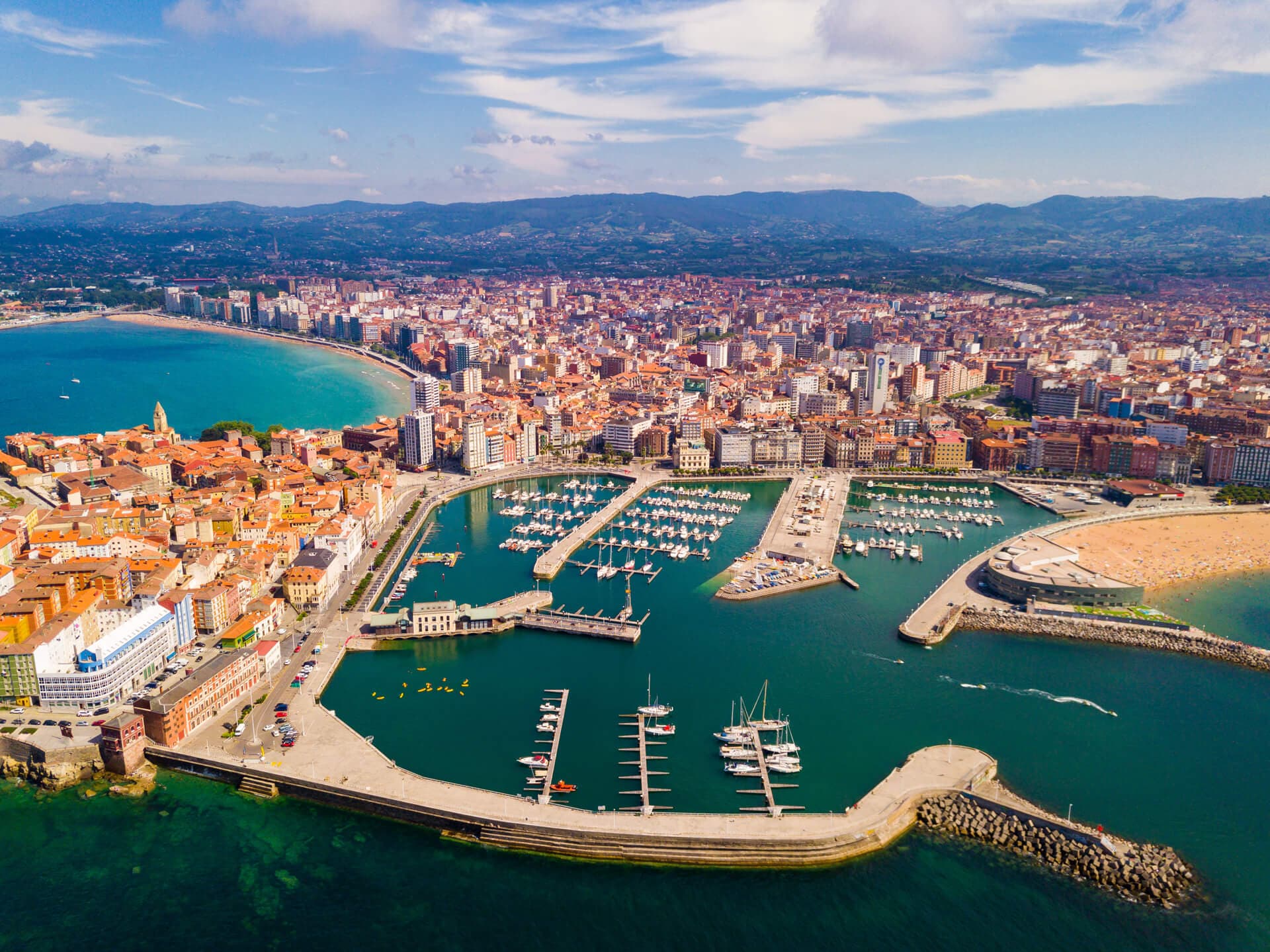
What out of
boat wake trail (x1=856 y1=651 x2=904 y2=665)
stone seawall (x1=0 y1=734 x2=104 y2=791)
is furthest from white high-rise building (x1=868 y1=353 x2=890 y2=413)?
stone seawall (x1=0 y1=734 x2=104 y2=791)

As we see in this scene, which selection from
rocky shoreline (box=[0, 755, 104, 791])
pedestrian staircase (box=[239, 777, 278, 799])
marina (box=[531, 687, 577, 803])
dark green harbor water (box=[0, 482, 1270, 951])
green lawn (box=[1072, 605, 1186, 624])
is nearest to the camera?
dark green harbor water (box=[0, 482, 1270, 951])

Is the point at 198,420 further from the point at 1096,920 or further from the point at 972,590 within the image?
the point at 1096,920

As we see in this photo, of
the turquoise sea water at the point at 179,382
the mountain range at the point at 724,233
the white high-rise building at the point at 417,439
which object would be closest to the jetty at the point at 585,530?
the white high-rise building at the point at 417,439

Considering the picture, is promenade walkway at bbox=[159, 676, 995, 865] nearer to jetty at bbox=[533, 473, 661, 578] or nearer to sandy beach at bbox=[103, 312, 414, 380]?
jetty at bbox=[533, 473, 661, 578]

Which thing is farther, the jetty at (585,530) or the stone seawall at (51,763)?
the jetty at (585,530)

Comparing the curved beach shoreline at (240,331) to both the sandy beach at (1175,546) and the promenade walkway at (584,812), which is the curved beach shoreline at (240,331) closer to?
the sandy beach at (1175,546)

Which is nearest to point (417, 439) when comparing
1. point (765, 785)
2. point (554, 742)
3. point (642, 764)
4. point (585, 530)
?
point (585, 530)

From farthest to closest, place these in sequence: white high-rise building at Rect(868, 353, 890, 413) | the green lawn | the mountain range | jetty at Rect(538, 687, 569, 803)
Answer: the mountain range
white high-rise building at Rect(868, 353, 890, 413)
the green lawn
jetty at Rect(538, 687, 569, 803)
